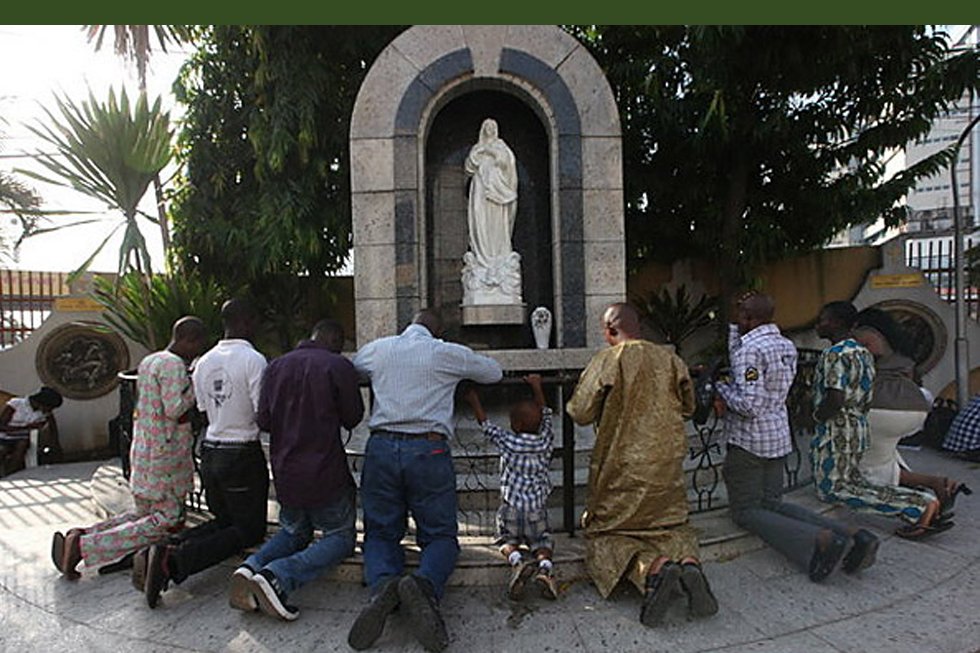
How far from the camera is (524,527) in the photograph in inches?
146

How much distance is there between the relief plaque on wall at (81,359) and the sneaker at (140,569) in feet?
21.3

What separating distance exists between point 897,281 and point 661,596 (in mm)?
9306

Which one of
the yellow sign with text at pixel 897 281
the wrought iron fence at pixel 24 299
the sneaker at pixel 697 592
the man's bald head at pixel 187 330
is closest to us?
the sneaker at pixel 697 592

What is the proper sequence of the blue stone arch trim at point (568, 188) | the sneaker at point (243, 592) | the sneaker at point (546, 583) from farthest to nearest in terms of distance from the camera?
the blue stone arch trim at point (568, 188) < the sneaker at point (546, 583) < the sneaker at point (243, 592)

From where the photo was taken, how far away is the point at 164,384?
4.02m

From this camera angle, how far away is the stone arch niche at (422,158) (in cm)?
677

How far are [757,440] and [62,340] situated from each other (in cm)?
968

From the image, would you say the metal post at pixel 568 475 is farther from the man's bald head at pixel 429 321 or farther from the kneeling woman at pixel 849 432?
the kneeling woman at pixel 849 432

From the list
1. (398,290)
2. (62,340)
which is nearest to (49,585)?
(398,290)

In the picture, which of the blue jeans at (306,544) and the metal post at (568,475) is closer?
the blue jeans at (306,544)

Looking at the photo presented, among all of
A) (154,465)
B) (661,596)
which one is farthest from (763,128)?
(154,465)

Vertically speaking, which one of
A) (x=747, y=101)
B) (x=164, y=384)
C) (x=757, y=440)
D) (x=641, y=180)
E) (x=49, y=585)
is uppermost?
(x=747, y=101)

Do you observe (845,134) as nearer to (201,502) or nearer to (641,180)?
(641,180)

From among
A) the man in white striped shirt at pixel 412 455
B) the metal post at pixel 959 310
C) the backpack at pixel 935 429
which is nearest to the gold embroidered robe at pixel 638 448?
the man in white striped shirt at pixel 412 455
